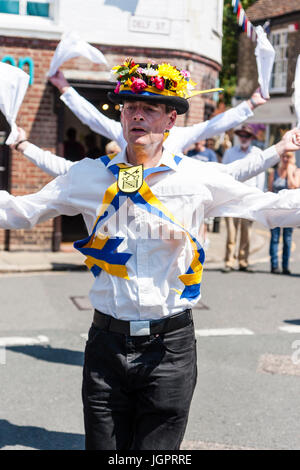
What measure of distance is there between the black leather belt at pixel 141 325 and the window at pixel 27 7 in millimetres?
10727

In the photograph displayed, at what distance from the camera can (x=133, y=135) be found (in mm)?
3299

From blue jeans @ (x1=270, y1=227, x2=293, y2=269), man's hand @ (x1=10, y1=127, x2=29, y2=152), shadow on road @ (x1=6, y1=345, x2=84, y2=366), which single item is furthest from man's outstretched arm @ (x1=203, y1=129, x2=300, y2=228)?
blue jeans @ (x1=270, y1=227, x2=293, y2=269)

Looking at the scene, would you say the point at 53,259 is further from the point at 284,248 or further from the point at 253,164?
the point at 253,164

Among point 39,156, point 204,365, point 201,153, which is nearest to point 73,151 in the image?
point 201,153

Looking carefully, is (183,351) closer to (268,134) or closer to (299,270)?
(299,270)

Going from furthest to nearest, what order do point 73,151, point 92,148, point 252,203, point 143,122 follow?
point 92,148 → point 73,151 → point 252,203 → point 143,122

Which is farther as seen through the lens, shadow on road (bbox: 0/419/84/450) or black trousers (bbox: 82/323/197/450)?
shadow on road (bbox: 0/419/84/450)

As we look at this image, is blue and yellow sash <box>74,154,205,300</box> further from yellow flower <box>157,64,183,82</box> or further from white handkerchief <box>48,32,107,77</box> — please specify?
white handkerchief <box>48,32,107,77</box>

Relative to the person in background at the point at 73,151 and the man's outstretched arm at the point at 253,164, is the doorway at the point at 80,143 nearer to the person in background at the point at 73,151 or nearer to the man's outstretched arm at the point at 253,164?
the person in background at the point at 73,151

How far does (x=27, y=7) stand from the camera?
43.1 ft

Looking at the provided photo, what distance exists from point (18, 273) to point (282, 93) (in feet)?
68.0

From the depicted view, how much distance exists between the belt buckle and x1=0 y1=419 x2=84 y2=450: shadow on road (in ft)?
6.72

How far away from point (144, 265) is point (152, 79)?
0.83 metres

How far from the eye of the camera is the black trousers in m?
3.30
